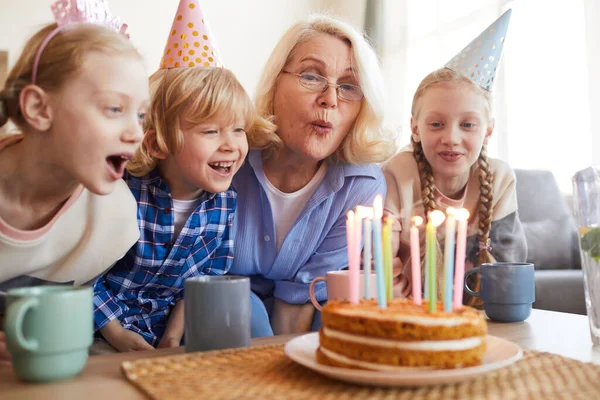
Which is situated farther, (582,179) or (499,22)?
(499,22)

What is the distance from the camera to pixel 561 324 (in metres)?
1.04

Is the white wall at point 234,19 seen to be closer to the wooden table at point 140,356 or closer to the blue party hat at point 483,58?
the blue party hat at point 483,58

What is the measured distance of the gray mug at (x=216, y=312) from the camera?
2.49 ft

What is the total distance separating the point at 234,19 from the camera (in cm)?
461

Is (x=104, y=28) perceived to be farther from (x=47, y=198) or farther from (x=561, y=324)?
(x=561, y=324)

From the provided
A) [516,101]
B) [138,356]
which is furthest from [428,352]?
[516,101]

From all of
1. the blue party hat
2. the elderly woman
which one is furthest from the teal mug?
the blue party hat

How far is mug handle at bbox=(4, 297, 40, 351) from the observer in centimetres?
63

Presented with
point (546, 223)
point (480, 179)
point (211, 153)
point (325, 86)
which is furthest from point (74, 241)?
point (546, 223)

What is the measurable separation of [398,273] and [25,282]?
0.84 m

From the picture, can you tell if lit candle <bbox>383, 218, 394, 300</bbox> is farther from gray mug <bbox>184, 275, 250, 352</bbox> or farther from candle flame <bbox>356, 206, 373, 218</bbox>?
gray mug <bbox>184, 275, 250, 352</bbox>

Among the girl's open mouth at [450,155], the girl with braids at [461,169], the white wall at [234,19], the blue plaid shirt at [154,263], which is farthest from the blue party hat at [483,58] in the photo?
the white wall at [234,19]

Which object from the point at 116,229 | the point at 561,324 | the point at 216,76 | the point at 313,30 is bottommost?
the point at 561,324

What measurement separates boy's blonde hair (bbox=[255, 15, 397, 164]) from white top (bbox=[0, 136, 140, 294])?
0.44 metres
